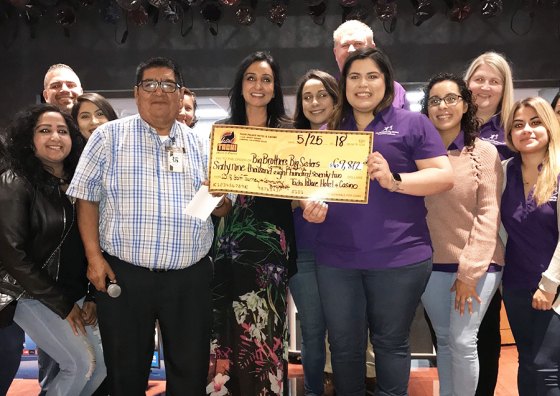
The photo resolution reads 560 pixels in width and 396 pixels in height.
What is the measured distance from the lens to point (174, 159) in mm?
2328

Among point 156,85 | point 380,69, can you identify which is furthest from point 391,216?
point 156,85

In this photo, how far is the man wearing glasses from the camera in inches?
88.7

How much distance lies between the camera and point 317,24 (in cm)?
538

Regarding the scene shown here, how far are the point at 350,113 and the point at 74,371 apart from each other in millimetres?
1845

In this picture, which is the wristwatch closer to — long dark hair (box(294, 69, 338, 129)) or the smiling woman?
long dark hair (box(294, 69, 338, 129))

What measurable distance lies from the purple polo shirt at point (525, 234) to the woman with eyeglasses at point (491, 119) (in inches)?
11.7

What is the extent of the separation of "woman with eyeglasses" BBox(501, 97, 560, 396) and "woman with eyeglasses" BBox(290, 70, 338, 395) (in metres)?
0.97

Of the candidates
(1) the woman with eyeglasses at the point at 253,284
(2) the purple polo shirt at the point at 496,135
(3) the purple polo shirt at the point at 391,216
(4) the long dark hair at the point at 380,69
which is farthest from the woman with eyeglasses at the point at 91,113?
(2) the purple polo shirt at the point at 496,135

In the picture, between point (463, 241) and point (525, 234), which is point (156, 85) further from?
point (525, 234)

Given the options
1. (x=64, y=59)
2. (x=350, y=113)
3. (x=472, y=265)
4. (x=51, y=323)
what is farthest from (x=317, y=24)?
(x=51, y=323)

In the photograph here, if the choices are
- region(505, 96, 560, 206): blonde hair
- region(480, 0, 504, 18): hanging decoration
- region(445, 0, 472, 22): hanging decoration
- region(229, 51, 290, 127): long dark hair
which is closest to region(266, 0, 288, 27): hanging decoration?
region(445, 0, 472, 22): hanging decoration

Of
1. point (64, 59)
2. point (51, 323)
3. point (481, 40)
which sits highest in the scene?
point (481, 40)

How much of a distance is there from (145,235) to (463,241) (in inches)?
59.8

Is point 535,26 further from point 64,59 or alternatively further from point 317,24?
point 64,59
